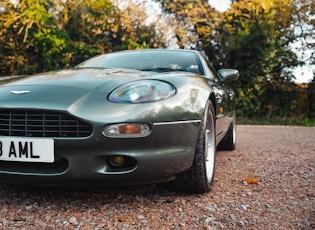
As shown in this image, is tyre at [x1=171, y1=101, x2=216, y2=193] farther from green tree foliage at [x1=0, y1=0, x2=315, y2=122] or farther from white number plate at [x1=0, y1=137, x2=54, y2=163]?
green tree foliage at [x1=0, y1=0, x2=315, y2=122]

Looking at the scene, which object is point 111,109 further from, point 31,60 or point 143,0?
point 31,60

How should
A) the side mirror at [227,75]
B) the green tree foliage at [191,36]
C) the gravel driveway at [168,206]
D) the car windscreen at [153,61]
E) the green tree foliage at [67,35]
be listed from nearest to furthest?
the gravel driveway at [168,206]
the car windscreen at [153,61]
the side mirror at [227,75]
the green tree foliage at [191,36]
the green tree foliage at [67,35]

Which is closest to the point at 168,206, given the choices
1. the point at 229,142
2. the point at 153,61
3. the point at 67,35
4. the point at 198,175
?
the point at 198,175

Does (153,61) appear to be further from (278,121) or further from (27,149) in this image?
(278,121)

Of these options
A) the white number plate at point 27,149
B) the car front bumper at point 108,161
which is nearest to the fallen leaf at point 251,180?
the car front bumper at point 108,161

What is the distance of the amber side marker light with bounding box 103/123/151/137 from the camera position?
1.88 m

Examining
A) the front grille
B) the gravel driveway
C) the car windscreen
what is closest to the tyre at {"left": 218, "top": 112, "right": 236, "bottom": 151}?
the car windscreen

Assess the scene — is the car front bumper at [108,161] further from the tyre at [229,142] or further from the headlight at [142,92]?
the tyre at [229,142]

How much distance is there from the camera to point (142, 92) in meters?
2.04

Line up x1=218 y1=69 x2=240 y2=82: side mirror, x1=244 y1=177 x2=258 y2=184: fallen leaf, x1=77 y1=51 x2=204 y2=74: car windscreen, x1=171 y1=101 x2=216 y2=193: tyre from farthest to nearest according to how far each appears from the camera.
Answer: x1=218 y1=69 x2=240 y2=82: side mirror
x1=77 y1=51 x2=204 y2=74: car windscreen
x1=244 y1=177 x2=258 y2=184: fallen leaf
x1=171 y1=101 x2=216 y2=193: tyre

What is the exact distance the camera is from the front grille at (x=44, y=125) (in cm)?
188

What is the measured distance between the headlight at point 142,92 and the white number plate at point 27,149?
1.44 ft

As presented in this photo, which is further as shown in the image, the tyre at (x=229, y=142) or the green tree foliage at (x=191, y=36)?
the green tree foliage at (x=191, y=36)

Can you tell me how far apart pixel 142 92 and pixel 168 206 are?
0.71 meters
